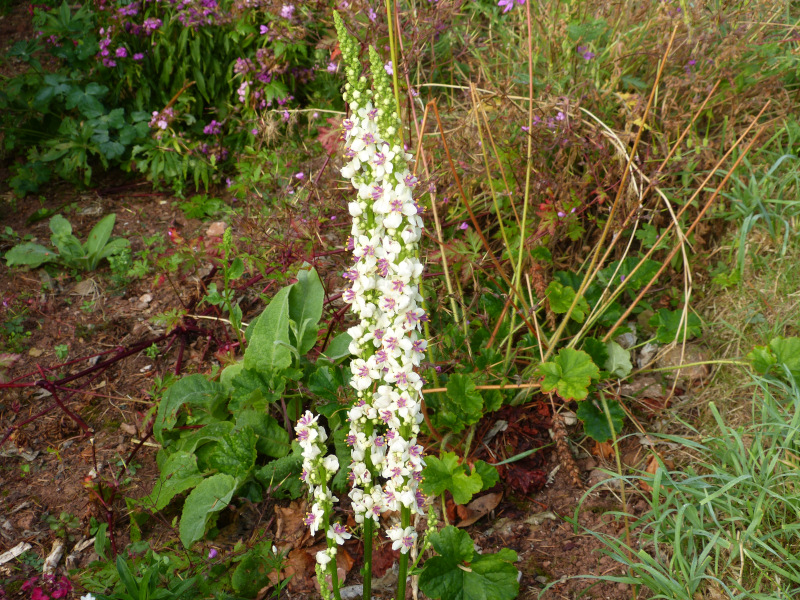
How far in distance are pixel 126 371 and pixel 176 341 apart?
238 mm

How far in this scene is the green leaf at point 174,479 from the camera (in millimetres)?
2043

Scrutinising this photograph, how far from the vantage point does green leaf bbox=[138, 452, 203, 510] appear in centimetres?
204

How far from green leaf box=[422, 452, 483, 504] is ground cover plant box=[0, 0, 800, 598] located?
0.04 feet

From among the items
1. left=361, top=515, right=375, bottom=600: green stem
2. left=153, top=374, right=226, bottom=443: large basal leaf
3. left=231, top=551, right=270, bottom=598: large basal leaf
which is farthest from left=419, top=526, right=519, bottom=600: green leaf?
left=153, top=374, right=226, bottom=443: large basal leaf

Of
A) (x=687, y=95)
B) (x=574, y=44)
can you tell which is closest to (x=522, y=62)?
(x=574, y=44)

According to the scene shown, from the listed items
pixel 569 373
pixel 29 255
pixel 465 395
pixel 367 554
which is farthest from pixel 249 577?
pixel 29 255

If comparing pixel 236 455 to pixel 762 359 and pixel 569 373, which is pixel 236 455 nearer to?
pixel 569 373

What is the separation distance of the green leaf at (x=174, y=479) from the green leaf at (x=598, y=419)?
1323 mm

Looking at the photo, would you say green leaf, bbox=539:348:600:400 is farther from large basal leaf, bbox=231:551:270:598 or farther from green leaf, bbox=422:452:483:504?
large basal leaf, bbox=231:551:270:598

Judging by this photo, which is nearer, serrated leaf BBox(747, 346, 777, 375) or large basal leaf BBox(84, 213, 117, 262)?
serrated leaf BBox(747, 346, 777, 375)

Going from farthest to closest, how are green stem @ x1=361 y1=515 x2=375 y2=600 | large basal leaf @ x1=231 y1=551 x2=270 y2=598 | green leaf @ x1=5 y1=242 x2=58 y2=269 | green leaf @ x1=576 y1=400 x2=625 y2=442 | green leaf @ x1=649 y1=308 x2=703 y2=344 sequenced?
green leaf @ x1=5 y1=242 x2=58 y2=269
green leaf @ x1=649 y1=308 x2=703 y2=344
green leaf @ x1=576 y1=400 x2=625 y2=442
large basal leaf @ x1=231 y1=551 x2=270 y2=598
green stem @ x1=361 y1=515 x2=375 y2=600

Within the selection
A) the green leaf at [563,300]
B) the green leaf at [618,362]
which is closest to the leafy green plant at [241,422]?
the green leaf at [563,300]

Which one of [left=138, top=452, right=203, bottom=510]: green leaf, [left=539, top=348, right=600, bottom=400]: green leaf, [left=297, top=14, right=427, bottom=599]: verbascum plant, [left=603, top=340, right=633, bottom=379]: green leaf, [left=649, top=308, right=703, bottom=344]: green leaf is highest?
[left=297, top=14, right=427, bottom=599]: verbascum plant

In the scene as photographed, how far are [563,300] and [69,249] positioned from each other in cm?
238
